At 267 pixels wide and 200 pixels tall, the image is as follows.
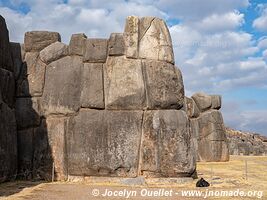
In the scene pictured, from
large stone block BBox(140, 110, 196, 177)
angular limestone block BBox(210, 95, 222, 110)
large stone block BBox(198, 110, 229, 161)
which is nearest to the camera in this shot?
large stone block BBox(140, 110, 196, 177)

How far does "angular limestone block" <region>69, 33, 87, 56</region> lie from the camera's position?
43.2 feet

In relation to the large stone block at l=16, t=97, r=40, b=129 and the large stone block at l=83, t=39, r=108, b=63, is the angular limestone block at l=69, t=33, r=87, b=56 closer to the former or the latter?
the large stone block at l=83, t=39, r=108, b=63

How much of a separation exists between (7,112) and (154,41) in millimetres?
5016

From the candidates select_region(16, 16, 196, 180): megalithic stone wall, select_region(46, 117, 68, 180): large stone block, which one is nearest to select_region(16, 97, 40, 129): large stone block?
select_region(16, 16, 196, 180): megalithic stone wall

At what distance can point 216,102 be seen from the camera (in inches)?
987

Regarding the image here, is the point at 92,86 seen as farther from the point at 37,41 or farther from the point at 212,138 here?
the point at 212,138

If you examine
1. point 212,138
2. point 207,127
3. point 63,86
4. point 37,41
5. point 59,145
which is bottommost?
point 212,138

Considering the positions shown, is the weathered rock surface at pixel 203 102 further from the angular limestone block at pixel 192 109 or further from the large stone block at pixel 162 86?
the large stone block at pixel 162 86

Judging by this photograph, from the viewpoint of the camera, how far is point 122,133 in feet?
40.3

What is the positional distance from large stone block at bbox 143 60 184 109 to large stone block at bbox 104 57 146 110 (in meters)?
0.22

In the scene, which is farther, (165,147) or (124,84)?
(124,84)

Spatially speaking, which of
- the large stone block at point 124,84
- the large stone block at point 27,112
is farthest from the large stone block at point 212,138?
the large stone block at point 27,112

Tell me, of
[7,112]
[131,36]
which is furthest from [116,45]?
[7,112]

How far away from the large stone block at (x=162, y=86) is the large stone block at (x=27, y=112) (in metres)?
3.71
